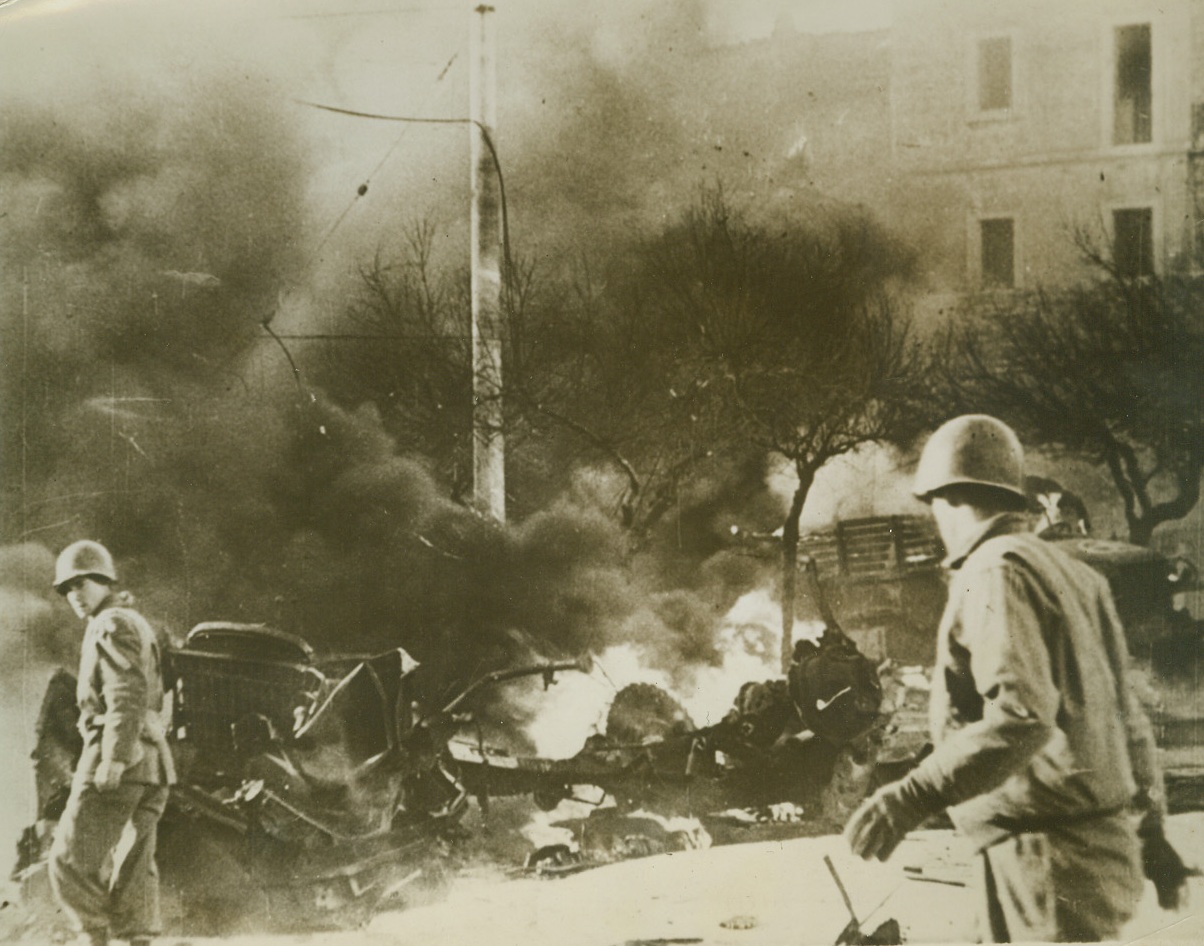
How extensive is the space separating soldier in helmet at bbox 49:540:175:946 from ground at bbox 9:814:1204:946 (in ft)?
2.30

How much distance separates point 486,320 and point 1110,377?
8.13ft

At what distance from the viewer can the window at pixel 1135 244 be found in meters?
4.74

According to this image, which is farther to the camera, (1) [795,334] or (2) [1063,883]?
(1) [795,334]

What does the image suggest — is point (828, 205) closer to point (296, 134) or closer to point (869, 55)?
point (869, 55)

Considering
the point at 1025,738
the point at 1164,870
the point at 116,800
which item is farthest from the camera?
the point at 116,800

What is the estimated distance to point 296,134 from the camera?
191 inches

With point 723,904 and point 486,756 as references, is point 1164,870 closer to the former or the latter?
point 723,904

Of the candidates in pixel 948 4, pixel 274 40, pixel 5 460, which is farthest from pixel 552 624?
pixel 948 4

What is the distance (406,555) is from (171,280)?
1452mm

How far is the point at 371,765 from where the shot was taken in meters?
4.74

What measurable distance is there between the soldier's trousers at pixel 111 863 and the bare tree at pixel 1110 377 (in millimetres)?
3576

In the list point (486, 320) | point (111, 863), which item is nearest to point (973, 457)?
point (486, 320)

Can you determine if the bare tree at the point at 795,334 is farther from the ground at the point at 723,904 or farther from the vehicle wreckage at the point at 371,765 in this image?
the ground at the point at 723,904

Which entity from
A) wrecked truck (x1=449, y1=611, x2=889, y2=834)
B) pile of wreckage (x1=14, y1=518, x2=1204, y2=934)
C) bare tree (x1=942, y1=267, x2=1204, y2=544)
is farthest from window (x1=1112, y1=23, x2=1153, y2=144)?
wrecked truck (x1=449, y1=611, x2=889, y2=834)
